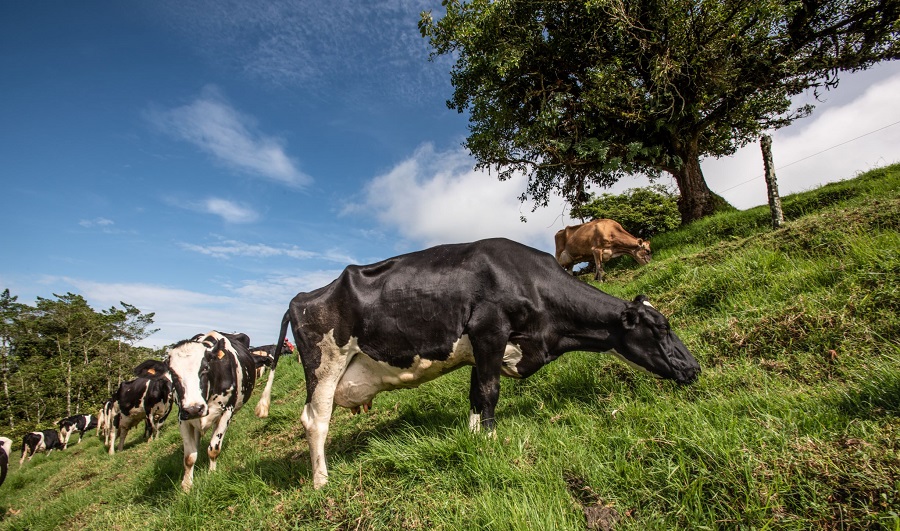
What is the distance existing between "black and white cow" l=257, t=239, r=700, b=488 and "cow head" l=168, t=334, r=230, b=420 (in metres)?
2.53

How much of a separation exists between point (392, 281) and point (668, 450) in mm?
2753

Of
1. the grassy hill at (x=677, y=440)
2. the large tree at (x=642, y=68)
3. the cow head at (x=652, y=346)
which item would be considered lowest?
the grassy hill at (x=677, y=440)

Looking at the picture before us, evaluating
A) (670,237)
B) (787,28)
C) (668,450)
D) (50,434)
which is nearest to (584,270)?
(670,237)

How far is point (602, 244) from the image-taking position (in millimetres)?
13523

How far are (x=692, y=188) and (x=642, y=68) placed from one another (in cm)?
442

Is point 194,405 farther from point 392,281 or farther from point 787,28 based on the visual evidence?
point 787,28

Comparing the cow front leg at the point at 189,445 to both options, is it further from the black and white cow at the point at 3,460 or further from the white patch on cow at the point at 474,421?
the black and white cow at the point at 3,460

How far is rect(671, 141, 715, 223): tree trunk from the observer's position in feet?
46.1

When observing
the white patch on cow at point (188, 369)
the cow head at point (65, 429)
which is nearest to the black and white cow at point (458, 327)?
the white patch on cow at point (188, 369)

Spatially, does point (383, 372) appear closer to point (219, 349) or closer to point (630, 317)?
point (630, 317)

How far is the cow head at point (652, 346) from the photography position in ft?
13.3

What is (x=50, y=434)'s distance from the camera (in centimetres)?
1942

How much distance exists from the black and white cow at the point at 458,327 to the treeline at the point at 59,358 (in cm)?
3948

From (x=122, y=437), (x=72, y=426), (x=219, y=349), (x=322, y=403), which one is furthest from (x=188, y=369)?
(x=72, y=426)
